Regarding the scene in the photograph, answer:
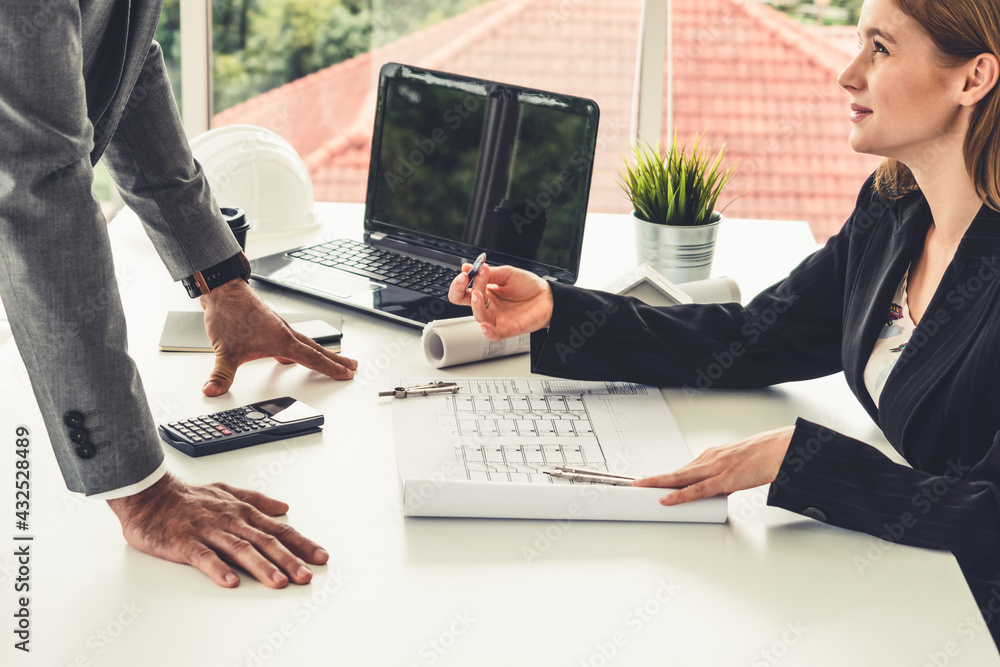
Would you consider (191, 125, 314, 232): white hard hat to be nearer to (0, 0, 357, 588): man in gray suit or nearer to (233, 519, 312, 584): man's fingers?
(0, 0, 357, 588): man in gray suit

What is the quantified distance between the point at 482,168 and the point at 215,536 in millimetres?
853

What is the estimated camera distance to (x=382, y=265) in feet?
5.12

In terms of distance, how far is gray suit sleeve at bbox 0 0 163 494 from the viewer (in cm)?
80

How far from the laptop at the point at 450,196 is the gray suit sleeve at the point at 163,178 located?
27 cm

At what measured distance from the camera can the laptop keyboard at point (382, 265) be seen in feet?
4.86

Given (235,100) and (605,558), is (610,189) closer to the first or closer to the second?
(235,100)

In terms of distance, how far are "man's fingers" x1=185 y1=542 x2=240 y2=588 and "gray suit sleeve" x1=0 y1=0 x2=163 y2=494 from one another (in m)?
0.10

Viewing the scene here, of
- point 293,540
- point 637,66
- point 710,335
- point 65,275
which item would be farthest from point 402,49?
point 293,540
